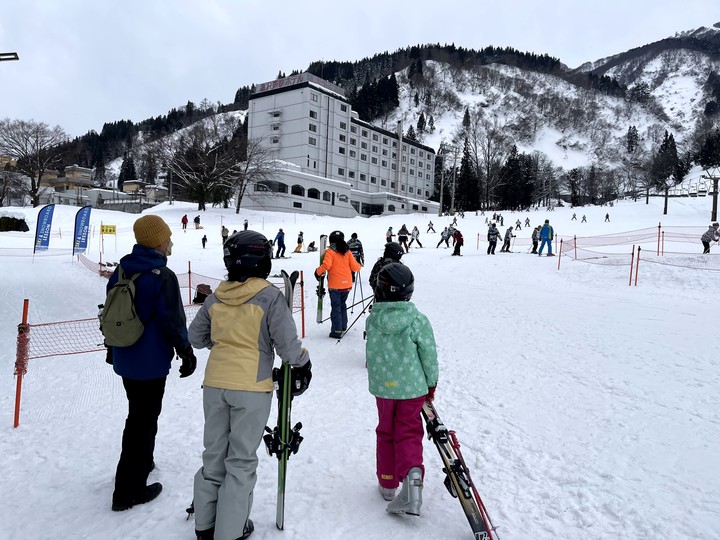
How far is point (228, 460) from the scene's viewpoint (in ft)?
7.58

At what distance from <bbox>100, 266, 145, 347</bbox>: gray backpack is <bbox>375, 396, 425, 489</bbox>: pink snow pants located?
175 centimetres

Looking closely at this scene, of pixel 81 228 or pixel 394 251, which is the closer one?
pixel 394 251

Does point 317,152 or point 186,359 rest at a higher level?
point 317,152

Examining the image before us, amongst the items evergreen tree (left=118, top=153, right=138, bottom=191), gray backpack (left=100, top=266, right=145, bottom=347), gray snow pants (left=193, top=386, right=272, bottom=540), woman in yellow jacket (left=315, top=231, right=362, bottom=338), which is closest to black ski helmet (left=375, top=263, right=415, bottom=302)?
gray snow pants (left=193, top=386, right=272, bottom=540)

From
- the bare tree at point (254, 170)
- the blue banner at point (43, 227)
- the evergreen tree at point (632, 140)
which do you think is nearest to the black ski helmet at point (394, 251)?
the blue banner at point (43, 227)

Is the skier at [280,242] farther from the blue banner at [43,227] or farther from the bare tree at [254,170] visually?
the bare tree at [254,170]

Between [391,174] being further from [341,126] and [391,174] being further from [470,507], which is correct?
[470,507]

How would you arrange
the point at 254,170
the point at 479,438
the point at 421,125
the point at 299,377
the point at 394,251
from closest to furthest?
1. the point at 299,377
2. the point at 479,438
3. the point at 394,251
4. the point at 254,170
5. the point at 421,125

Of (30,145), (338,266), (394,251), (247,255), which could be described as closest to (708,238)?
(338,266)

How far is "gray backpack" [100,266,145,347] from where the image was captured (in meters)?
2.62

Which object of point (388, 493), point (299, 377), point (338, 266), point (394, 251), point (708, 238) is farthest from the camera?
point (708, 238)

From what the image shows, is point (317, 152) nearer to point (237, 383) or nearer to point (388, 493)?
point (388, 493)

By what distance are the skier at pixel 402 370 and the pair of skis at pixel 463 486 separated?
0.19 m

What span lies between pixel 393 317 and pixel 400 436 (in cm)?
84
